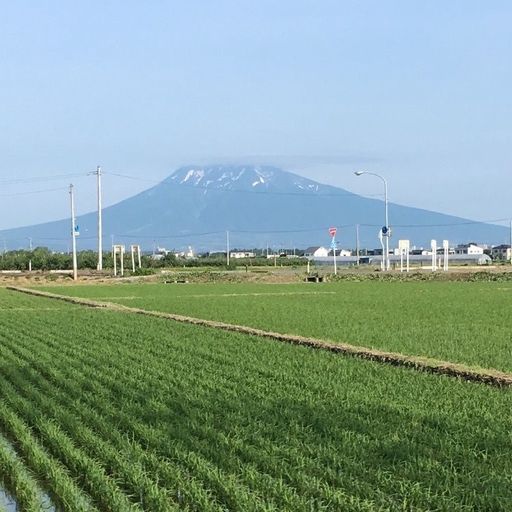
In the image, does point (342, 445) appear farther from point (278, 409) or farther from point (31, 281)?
point (31, 281)

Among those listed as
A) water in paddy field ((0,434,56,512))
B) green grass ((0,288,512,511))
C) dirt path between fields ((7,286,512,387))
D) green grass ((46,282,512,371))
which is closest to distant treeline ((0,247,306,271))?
green grass ((46,282,512,371))

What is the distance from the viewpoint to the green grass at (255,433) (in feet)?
18.9

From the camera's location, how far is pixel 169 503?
221 inches

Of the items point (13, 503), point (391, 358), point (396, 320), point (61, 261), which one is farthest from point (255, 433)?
point (61, 261)

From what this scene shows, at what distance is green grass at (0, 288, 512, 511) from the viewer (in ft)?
18.9

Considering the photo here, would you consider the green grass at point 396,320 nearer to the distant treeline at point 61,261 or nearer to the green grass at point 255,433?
the green grass at point 255,433

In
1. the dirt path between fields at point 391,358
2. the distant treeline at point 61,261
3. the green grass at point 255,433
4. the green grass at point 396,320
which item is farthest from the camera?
the distant treeline at point 61,261

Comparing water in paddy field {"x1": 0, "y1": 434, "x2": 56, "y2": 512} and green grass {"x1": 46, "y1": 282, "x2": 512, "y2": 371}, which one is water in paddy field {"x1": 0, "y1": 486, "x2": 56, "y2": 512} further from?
green grass {"x1": 46, "y1": 282, "x2": 512, "y2": 371}

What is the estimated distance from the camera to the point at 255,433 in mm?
7516

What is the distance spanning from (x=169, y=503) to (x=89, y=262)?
271 feet

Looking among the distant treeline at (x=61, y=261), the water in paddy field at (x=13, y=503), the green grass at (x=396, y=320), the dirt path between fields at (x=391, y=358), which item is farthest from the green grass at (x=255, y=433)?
the distant treeline at (x=61, y=261)

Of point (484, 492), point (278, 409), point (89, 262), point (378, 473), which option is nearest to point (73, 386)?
point (278, 409)

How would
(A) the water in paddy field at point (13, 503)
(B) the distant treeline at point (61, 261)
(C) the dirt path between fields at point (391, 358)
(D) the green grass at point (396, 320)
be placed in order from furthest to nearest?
(B) the distant treeline at point (61, 261)
(D) the green grass at point (396, 320)
(C) the dirt path between fields at point (391, 358)
(A) the water in paddy field at point (13, 503)

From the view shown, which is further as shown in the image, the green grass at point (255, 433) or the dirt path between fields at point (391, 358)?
the dirt path between fields at point (391, 358)
